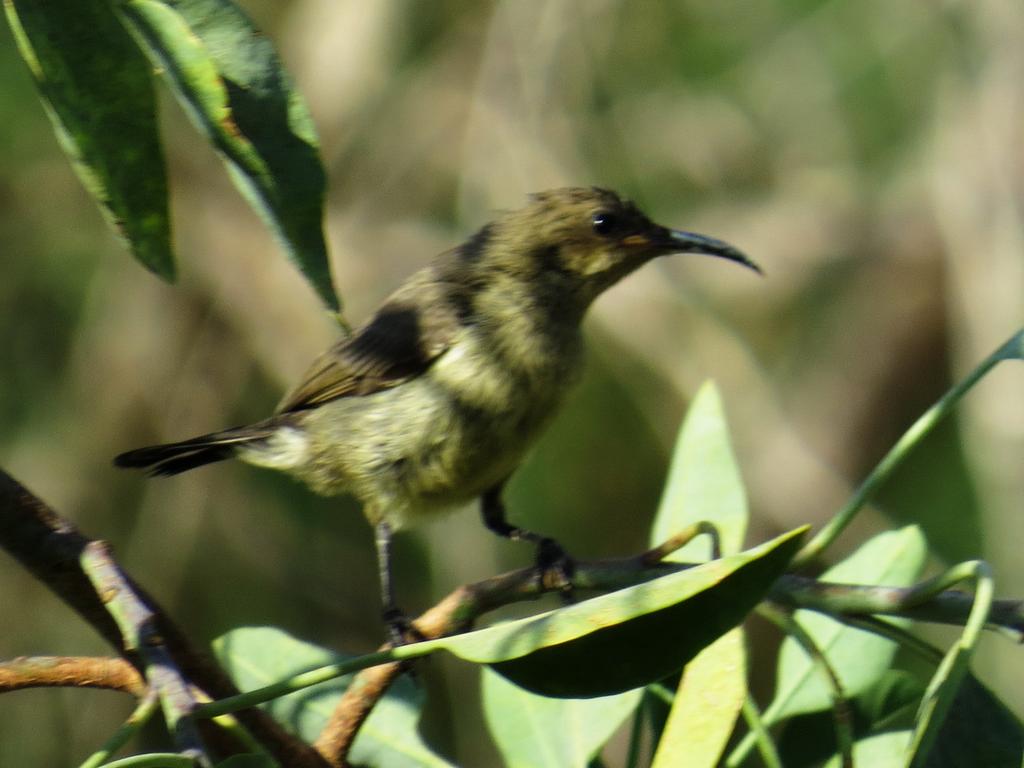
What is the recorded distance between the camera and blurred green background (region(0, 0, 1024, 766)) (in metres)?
5.25

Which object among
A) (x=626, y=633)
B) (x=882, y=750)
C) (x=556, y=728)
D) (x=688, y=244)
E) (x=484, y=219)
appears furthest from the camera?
(x=484, y=219)

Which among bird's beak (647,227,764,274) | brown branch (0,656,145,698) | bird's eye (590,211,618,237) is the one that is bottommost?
brown branch (0,656,145,698)

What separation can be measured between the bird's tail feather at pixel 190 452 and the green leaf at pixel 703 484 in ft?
4.75

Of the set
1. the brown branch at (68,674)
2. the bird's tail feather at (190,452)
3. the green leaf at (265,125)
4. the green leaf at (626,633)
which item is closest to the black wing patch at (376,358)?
the bird's tail feather at (190,452)

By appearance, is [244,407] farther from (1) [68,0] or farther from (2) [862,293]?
(1) [68,0]

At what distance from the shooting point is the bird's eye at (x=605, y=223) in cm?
388

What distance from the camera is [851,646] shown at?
6.50 ft

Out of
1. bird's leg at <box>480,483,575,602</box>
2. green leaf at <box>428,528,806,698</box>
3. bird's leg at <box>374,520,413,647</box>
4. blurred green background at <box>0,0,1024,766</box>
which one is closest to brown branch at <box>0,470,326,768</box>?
green leaf at <box>428,528,806,698</box>

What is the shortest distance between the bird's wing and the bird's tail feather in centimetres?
13

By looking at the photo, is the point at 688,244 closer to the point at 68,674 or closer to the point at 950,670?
the point at 950,670

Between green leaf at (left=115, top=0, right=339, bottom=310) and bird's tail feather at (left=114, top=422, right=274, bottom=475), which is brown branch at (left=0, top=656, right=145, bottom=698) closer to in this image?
green leaf at (left=115, top=0, right=339, bottom=310)

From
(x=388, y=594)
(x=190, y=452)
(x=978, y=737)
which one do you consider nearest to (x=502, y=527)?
(x=388, y=594)

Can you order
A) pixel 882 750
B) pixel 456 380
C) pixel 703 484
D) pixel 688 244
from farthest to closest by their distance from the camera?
pixel 688 244 → pixel 456 380 → pixel 703 484 → pixel 882 750

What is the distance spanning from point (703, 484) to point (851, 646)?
333mm
